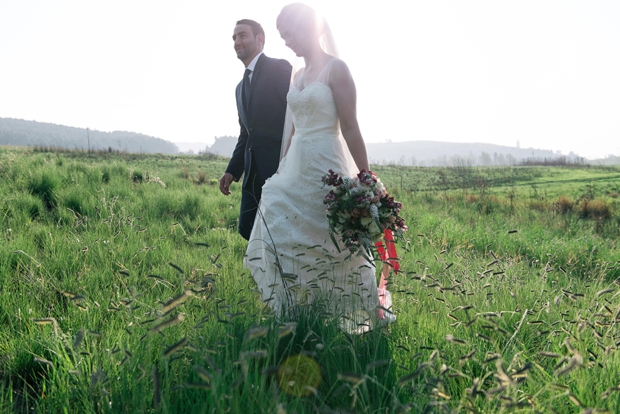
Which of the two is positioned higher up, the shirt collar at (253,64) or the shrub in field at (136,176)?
the shirt collar at (253,64)

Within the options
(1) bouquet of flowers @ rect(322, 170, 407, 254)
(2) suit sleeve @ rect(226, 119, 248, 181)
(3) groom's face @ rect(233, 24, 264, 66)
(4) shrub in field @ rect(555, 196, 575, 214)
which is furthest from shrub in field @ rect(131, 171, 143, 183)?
(4) shrub in field @ rect(555, 196, 575, 214)

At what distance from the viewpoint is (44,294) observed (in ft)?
11.4

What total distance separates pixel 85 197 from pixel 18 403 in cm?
566

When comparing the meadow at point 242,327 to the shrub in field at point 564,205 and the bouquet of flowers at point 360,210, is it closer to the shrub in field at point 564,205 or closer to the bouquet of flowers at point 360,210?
the bouquet of flowers at point 360,210

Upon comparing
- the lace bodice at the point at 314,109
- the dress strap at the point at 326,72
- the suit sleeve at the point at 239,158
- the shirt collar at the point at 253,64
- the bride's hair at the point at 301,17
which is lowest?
the suit sleeve at the point at 239,158

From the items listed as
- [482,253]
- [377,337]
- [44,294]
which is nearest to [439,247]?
[482,253]

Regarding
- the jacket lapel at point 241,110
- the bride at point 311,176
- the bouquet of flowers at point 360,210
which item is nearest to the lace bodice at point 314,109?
the bride at point 311,176

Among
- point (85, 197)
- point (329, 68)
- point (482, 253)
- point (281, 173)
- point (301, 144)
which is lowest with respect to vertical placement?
point (482, 253)

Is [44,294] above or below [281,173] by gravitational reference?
below

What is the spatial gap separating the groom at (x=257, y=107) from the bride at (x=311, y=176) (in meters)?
0.93

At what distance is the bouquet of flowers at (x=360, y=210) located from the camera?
3.04 meters

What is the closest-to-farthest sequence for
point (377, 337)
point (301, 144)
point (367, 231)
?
point (377, 337) < point (367, 231) < point (301, 144)

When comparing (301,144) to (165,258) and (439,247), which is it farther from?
(439,247)

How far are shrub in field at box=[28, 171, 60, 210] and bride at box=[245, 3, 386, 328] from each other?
5224 millimetres
